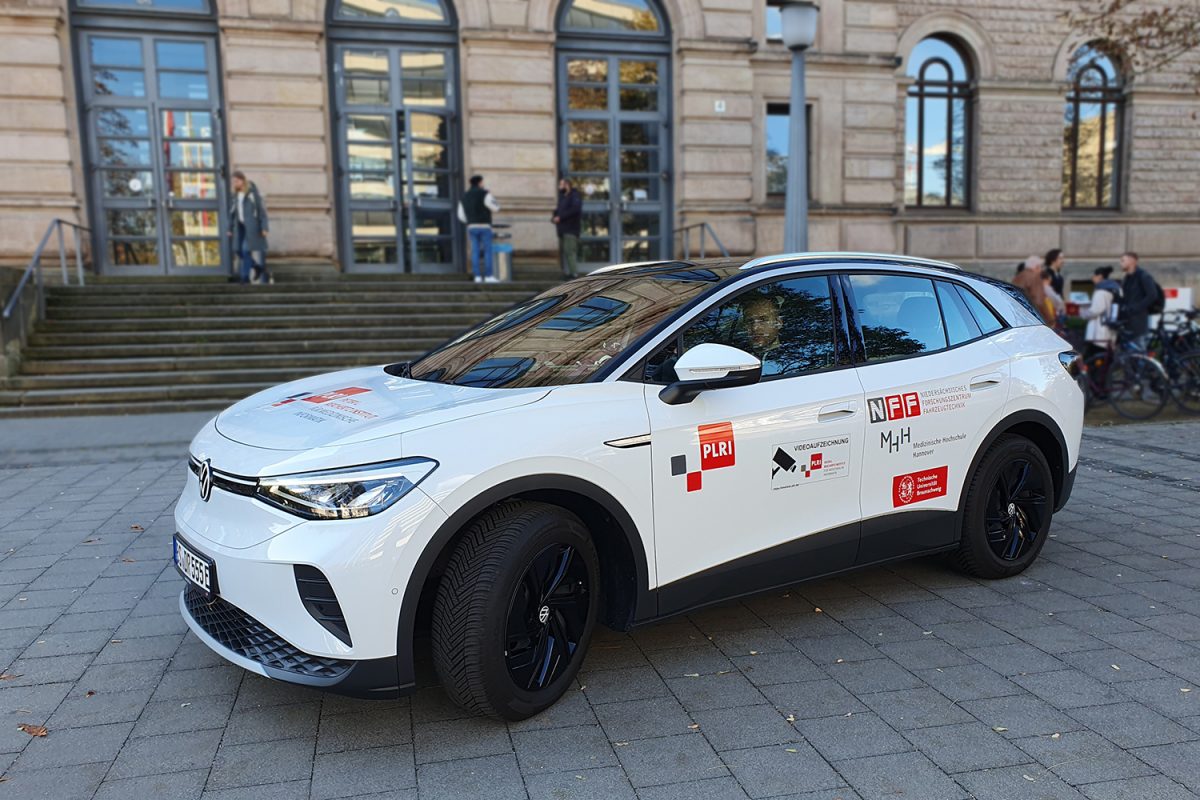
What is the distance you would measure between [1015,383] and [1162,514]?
2355 mm

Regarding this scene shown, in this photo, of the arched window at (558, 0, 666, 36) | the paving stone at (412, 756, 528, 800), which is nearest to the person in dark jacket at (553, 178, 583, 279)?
the arched window at (558, 0, 666, 36)

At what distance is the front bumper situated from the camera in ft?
9.49

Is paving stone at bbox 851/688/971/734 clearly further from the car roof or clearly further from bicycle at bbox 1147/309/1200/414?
bicycle at bbox 1147/309/1200/414

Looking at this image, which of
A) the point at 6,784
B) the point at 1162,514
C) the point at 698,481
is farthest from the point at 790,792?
the point at 1162,514

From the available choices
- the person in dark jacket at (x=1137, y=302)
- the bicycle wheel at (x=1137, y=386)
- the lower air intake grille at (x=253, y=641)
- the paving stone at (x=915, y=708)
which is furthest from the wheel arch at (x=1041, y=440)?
the person in dark jacket at (x=1137, y=302)

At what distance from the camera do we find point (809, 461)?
379 cm

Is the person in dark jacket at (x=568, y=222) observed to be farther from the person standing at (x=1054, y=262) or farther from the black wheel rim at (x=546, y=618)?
the black wheel rim at (x=546, y=618)

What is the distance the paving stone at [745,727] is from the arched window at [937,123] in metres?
18.3

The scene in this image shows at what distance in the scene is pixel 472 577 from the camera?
118 inches

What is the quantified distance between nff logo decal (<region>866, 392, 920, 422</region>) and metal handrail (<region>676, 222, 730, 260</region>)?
40.8 feet

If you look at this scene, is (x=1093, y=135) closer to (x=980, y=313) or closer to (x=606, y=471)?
(x=980, y=313)

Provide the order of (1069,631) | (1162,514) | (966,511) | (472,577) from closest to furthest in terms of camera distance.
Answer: (472,577)
(1069,631)
(966,511)
(1162,514)

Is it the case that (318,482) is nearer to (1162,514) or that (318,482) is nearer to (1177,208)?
(1162,514)

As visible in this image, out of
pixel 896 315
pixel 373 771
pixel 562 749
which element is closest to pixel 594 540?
pixel 562 749
